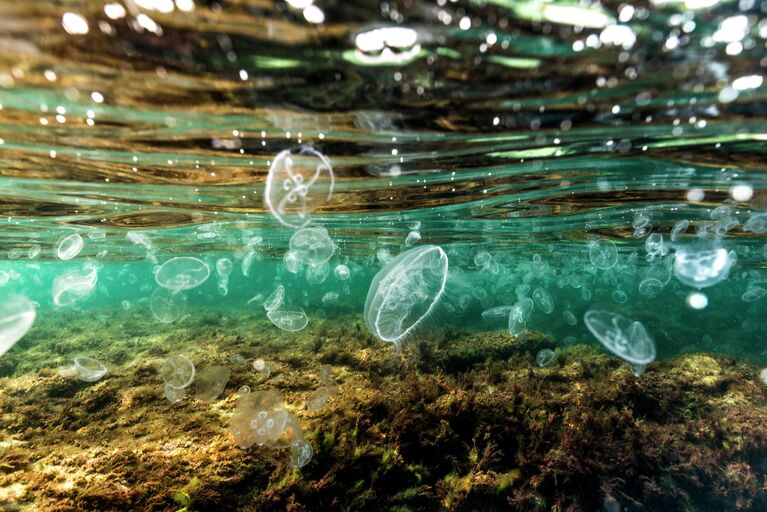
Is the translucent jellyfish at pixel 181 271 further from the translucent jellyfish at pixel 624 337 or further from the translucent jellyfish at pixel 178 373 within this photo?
the translucent jellyfish at pixel 624 337

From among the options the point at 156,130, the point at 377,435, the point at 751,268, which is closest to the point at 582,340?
the point at 751,268

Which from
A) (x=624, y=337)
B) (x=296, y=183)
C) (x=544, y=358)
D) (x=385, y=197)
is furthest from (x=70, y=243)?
(x=624, y=337)

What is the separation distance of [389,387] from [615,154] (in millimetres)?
6870

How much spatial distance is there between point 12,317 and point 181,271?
4550mm

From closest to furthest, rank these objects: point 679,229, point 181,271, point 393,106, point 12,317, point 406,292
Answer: point 12,317, point 393,106, point 406,292, point 181,271, point 679,229

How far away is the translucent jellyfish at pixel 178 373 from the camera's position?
7969mm

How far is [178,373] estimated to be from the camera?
8156mm

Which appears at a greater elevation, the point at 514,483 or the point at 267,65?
the point at 267,65

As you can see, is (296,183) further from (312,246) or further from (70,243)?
(70,243)

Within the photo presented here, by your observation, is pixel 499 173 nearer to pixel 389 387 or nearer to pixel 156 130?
pixel 389 387

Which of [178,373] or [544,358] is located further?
[544,358]

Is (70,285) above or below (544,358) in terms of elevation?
above

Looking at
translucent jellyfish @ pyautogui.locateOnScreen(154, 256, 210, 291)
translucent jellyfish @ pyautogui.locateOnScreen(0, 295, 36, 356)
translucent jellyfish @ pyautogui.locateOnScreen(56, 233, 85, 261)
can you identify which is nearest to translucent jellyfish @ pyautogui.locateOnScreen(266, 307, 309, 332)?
translucent jellyfish @ pyautogui.locateOnScreen(154, 256, 210, 291)

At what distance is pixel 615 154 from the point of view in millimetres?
8148
